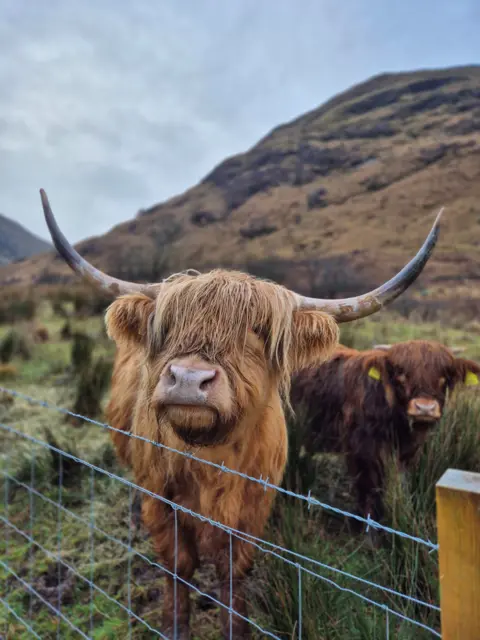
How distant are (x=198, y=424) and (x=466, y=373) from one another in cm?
236

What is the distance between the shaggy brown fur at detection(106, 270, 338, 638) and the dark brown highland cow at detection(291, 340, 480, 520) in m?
1.12

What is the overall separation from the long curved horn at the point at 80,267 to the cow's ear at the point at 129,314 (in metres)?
0.16

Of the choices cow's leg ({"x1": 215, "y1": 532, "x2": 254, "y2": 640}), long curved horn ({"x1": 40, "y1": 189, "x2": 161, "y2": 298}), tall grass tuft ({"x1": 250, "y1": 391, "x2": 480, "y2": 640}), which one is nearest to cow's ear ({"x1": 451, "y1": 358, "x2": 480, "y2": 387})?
tall grass tuft ({"x1": 250, "y1": 391, "x2": 480, "y2": 640})

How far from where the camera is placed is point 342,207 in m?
49.2

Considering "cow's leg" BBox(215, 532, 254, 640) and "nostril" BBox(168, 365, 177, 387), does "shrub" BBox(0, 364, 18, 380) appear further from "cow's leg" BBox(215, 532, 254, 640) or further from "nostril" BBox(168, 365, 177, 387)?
"nostril" BBox(168, 365, 177, 387)

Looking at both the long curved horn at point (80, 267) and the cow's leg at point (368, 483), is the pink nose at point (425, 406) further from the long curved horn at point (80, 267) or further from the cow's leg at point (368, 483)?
the long curved horn at point (80, 267)

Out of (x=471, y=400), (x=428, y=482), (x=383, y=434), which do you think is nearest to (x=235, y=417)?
(x=428, y=482)

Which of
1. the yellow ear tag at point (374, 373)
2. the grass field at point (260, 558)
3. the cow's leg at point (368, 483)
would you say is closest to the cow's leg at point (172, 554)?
the grass field at point (260, 558)

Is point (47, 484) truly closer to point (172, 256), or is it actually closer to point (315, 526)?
point (315, 526)

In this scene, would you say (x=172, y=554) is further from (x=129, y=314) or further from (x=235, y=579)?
(x=129, y=314)

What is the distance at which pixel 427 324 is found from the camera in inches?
539

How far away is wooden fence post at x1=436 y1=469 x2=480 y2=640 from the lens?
0.84 metres

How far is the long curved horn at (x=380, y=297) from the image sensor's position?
204 cm

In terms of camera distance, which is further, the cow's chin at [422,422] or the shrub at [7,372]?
the shrub at [7,372]
